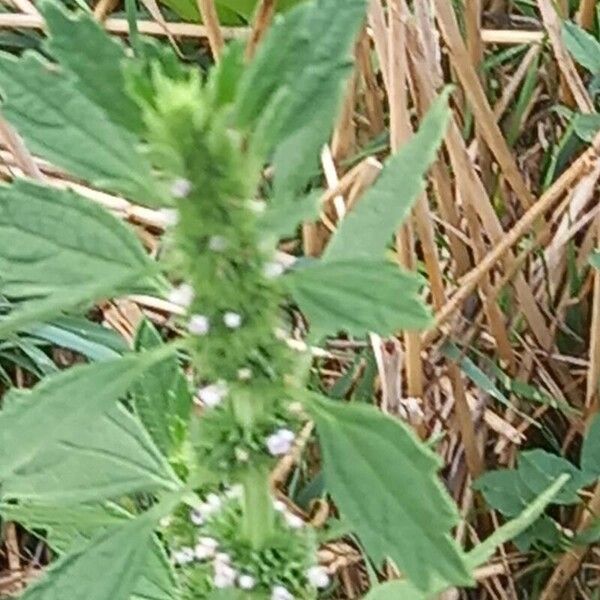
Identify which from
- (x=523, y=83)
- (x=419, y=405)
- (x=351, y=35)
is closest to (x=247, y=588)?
(x=351, y=35)

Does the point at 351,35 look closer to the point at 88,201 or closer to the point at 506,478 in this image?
the point at 88,201

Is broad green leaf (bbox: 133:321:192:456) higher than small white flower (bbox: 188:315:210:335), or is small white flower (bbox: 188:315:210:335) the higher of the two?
small white flower (bbox: 188:315:210:335)

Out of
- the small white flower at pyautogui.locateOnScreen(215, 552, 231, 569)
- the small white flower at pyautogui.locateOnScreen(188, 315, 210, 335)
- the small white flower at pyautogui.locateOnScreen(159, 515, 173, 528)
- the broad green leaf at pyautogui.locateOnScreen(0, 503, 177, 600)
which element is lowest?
the broad green leaf at pyautogui.locateOnScreen(0, 503, 177, 600)

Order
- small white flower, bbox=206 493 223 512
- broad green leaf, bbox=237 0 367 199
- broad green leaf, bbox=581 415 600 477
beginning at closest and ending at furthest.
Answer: broad green leaf, bbox=237 0 367 199 < small white flower, bbox=206 493 223 512 < broad green leaf, bbox=581 415 600 477

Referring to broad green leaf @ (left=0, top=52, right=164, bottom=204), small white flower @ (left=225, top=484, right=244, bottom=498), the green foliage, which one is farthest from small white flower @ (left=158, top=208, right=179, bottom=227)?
the green foliage

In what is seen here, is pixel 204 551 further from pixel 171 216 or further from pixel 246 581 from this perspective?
pixel 171 216

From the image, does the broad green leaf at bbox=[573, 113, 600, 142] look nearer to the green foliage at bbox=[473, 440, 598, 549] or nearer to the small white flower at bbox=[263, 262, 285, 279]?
the green foliage at bbox=[473, 440, 598, 549]

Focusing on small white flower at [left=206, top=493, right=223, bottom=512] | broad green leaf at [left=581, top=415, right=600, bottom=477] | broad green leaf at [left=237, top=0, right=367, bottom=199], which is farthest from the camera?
broad green leaf at [left=581, top=415, right=600, bottom=477]
